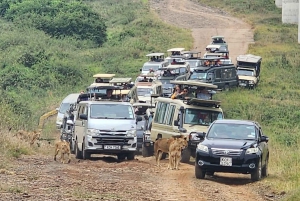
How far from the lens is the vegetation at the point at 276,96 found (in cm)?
2272

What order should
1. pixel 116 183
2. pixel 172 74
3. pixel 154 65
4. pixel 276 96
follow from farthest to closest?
pixel 154 65 → pixel 276 96 → pixel 172 74 → pixel 116 183

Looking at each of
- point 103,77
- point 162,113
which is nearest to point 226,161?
point 162,113

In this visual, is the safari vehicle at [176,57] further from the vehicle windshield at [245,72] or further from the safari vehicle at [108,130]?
the safari vehicle at [108,130]

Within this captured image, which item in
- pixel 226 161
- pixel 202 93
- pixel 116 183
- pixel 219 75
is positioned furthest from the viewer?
pixel 219 75

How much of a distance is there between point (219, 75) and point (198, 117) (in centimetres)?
2217

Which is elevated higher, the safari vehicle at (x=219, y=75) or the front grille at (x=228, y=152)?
the safari vehicle at (x=219, y=75)

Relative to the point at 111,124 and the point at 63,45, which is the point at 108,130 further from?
the point at 63,45

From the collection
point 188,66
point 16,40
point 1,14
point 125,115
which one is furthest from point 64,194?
point 1,14

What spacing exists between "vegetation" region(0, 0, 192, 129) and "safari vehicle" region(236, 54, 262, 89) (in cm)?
861

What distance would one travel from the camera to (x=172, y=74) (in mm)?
45406

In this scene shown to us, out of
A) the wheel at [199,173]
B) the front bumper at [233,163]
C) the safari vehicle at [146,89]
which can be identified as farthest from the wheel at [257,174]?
the safari vehicle at [146,89]

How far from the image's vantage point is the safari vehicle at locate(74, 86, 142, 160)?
23391 mm

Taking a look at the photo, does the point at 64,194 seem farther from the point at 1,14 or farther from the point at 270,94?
the point at 1,14

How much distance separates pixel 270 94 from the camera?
1900 inches
